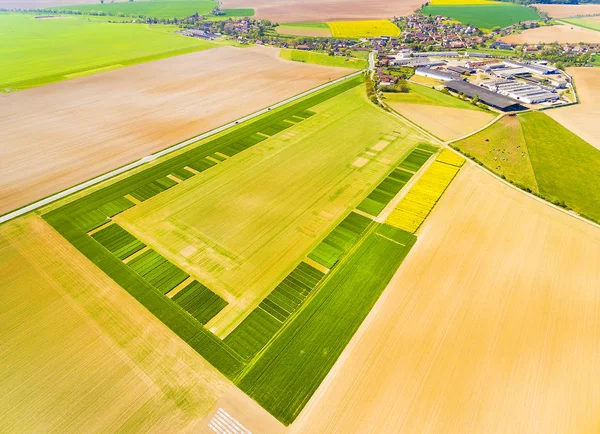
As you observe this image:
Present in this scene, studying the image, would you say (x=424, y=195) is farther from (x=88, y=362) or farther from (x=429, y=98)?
(x=429, y=98)

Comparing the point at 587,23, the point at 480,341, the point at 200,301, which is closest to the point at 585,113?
the point at 480,341

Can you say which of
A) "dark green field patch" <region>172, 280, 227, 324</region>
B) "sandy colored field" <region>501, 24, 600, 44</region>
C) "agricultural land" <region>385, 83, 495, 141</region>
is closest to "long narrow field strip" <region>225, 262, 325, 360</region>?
"dark green field patch" <region>172, 280, 227, 324</region>

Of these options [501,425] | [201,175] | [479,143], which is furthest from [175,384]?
[479,143]

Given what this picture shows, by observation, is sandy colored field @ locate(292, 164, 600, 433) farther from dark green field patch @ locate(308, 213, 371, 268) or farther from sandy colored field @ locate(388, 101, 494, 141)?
sandy colored field @ locate(388, 101, 494, 141)

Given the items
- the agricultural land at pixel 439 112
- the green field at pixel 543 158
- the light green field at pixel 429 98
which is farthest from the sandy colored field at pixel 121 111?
the green field at pixel 543 158

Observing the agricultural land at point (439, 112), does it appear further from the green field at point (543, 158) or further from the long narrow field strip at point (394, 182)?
the long narrow field strip at point (394, 182)

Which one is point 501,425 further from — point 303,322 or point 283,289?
point 283,289
